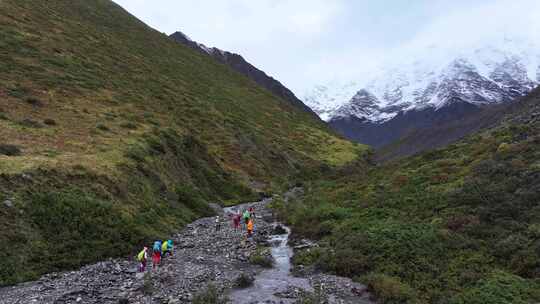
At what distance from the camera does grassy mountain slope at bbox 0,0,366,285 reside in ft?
90.9

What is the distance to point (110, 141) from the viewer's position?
147ft

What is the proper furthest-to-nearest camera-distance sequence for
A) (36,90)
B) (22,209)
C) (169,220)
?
1. (36,90)
2. (169,220)
3. (22,209)

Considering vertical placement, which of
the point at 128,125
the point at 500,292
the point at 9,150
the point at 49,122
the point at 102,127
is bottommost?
the point at 500,292

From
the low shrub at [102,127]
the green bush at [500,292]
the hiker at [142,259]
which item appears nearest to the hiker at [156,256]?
the hiker at [142,259]

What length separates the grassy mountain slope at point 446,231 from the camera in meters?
22.1

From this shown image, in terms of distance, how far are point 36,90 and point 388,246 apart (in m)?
45.3

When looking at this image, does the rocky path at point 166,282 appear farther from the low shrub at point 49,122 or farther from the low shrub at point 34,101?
the low shrub at point 34,101

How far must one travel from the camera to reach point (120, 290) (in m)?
22.3

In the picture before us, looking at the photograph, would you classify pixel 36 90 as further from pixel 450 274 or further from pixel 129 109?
pixel 450 274

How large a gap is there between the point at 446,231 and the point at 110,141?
32336mm

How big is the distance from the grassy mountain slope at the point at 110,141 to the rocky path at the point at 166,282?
61.8 inches

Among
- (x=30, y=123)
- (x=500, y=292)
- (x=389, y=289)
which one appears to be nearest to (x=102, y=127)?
(x=30, y=123)

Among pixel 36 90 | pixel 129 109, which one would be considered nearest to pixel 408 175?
pixel 129 109

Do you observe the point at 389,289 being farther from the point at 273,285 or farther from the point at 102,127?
the point at 102,127
